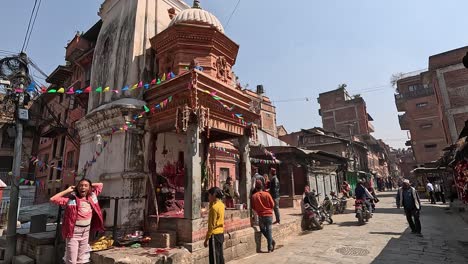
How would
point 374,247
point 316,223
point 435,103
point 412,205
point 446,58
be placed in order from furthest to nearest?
point 435,103 < point 446,58 < point 316,223 < point 412,205 < point 374,247

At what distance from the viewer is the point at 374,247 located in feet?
25.6

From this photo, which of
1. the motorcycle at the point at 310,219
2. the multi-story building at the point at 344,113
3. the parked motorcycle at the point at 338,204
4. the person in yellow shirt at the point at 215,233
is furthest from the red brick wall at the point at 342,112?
the person in yellow shirt at the point at 215,233

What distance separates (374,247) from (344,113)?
43386 millimetres

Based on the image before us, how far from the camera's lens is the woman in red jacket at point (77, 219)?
16.1 feet

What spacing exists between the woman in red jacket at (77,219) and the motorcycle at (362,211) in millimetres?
10875

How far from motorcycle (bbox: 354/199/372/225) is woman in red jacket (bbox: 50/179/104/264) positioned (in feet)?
35.7

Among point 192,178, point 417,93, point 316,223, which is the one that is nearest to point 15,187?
point 192,178

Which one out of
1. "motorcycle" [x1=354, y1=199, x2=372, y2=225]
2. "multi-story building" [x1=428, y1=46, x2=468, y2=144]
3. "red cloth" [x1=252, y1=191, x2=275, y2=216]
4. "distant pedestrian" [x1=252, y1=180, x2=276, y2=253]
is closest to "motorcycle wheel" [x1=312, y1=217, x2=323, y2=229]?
"motorcycle" [x1=354, y1=199, x2=372, y2=225]

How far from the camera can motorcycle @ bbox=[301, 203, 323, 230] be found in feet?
37.8

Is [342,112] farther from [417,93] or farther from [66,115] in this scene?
[66,115]

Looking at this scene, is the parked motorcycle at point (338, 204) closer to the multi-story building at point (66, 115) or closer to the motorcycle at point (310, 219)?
the motorcycle at point (310, 219)

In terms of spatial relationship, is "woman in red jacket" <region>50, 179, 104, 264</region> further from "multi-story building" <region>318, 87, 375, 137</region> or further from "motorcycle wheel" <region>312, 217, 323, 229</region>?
"multi-story building" <region>318, 87, 375, 137</region>

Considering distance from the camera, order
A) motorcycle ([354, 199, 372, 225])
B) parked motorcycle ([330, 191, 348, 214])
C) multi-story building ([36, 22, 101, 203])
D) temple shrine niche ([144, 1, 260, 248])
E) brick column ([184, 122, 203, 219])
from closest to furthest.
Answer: brick column ([184, 122, 203, 219])
temple shrine niche ([144, 1, 260, 248])
motorcycle ([354, 199, 372, 225])
parked motorcycle ([330, 191, 348, 214])
multi-story building ([36, 22, 101, 203])

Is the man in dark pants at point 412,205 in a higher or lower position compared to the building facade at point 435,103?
lower
